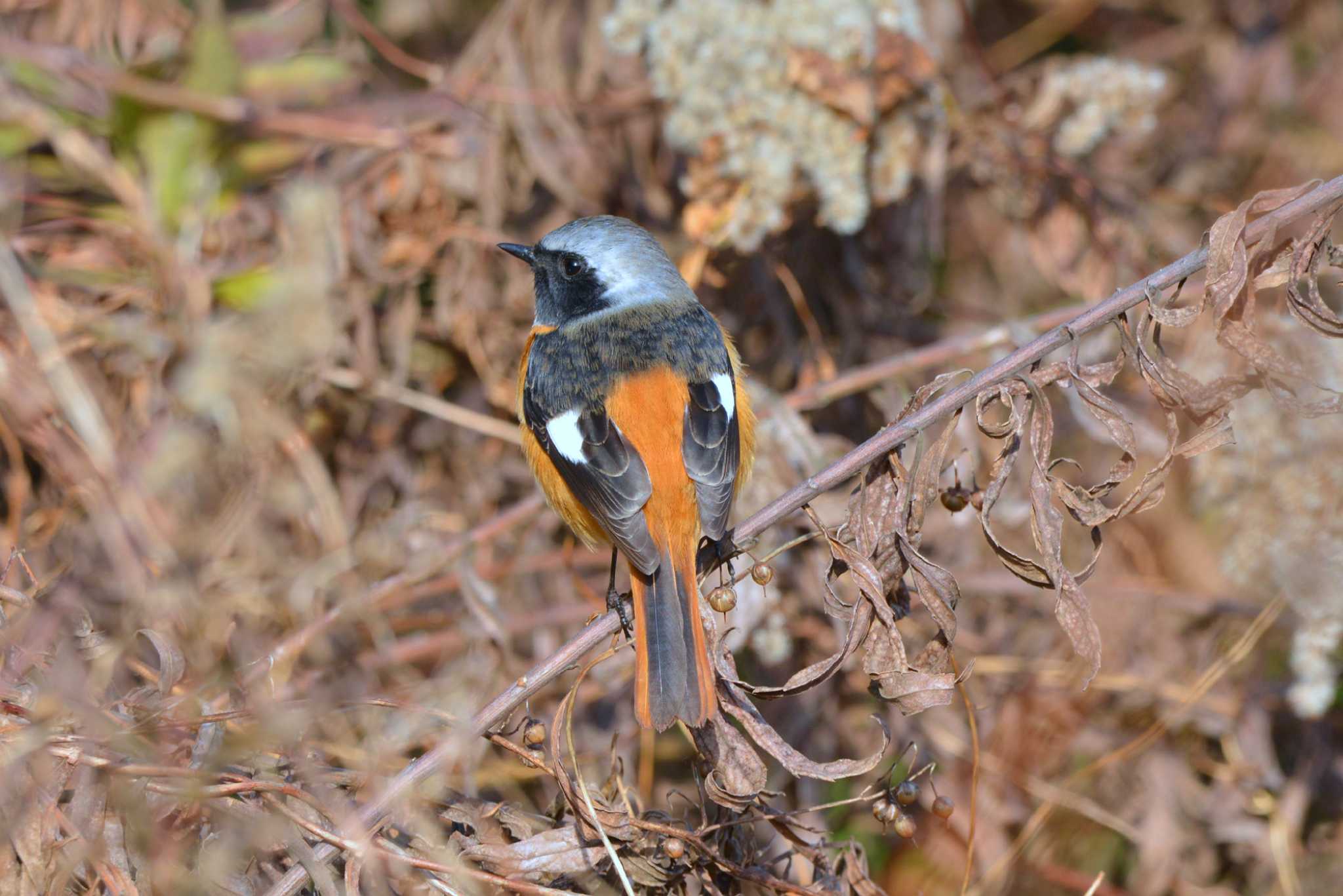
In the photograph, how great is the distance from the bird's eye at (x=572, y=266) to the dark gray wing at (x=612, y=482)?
2.44 feet

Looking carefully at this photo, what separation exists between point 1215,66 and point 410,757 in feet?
16.3

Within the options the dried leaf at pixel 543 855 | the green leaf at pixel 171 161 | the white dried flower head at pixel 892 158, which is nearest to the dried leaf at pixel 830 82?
the white dried flower head at pixel 892 158

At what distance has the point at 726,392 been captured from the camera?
3.29 metres

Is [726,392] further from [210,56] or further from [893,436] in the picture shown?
[210,56]

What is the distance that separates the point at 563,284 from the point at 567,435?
0.80 meters

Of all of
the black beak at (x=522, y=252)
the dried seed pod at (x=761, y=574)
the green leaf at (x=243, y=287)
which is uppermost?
the green leaf at (x=243, y=287)

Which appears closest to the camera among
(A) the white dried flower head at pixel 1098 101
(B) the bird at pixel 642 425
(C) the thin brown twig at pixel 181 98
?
(B) the bird at pixel 642 425

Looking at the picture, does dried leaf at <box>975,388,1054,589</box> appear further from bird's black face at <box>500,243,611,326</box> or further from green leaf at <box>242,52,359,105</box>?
green leaf at <box>242,52,359,105</box>

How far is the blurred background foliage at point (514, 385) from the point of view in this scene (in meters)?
3.59

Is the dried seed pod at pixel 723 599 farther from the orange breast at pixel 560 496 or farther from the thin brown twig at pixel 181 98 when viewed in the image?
the thin brown twig at pixel 181 98

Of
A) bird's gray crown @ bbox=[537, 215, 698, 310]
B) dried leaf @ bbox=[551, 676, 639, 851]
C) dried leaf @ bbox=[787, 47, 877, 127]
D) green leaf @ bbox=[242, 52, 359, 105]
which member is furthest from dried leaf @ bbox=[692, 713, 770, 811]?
green leaf @ bbox=[242, 52, 359, 105]

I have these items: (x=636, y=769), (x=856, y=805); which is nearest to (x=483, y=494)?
(x=636, y=769)

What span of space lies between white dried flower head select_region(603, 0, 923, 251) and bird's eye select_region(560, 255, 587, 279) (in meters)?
0.44

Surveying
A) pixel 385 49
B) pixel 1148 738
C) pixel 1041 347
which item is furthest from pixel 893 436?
pixel 385 49
